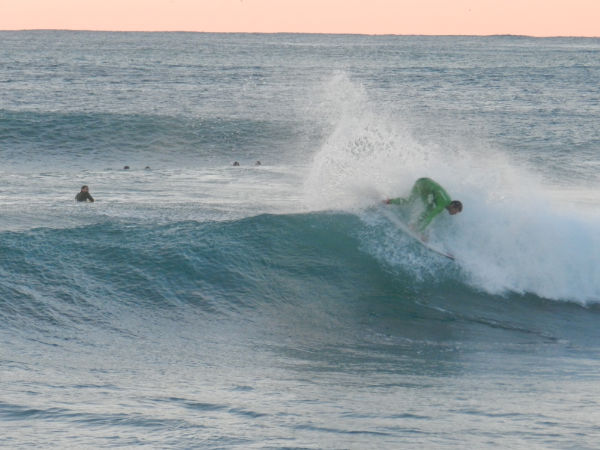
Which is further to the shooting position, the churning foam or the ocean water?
the churning foam

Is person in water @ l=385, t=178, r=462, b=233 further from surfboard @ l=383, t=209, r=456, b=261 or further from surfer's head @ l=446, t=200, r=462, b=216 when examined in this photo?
surfboard @ l=383, t=209, r=456, b=261

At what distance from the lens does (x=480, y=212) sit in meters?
14.9

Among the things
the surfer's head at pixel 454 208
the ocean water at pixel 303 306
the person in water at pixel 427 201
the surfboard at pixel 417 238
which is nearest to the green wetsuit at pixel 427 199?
the person in water at pixel 427 201

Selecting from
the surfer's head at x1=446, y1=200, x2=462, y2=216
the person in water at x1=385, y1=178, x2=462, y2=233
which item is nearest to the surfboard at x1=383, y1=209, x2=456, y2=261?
the person in water at x1=385, y1=178, x2=462, y2=233

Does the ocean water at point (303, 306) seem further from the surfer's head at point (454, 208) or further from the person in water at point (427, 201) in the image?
the surfer's head at point (454, 208)

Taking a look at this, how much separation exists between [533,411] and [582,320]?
526 cm

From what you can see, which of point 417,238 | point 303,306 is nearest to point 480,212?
point 417,238

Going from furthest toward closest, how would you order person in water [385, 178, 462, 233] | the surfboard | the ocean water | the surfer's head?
the surfboard, person in water [385, 178, 462, 233], the surfer's head, the ocean water

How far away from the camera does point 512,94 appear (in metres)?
57.2

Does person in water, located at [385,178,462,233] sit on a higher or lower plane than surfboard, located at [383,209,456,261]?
higher

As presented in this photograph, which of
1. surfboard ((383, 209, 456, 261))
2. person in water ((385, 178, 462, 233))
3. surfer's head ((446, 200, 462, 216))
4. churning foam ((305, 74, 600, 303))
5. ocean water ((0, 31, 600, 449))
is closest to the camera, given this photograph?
ocean water ((0, 31, 600, 449))

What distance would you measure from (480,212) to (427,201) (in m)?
1.37

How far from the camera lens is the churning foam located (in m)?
14.2

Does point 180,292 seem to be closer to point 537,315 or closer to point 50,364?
point 50,364
